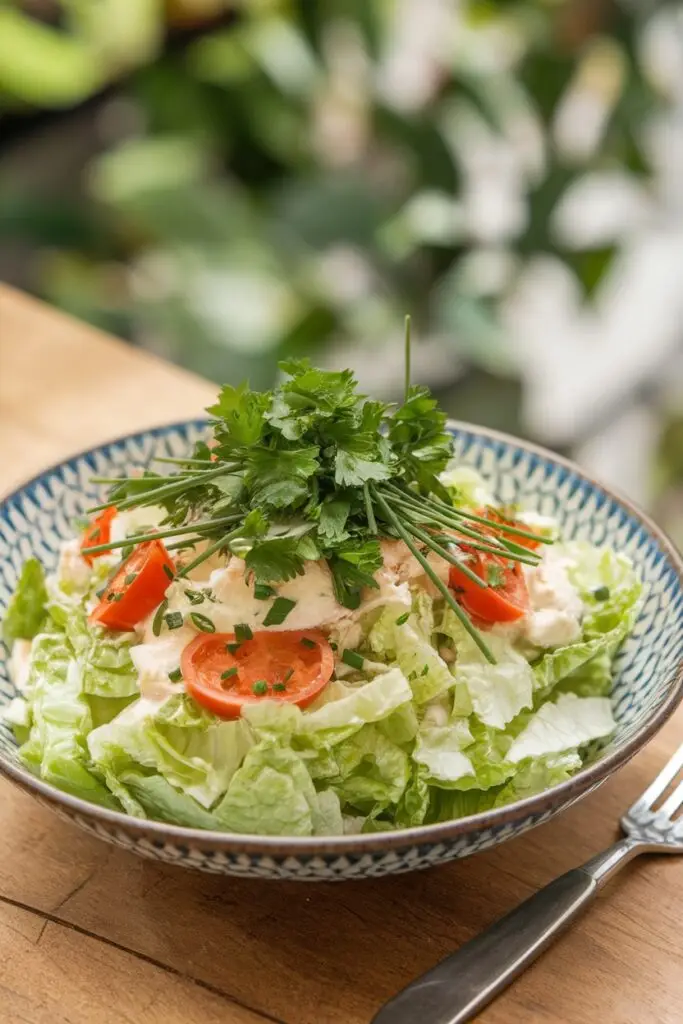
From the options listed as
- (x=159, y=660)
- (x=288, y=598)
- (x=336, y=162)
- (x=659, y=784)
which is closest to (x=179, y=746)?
(x=159, y=660)

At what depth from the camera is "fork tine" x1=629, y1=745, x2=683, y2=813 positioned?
1.71 meters

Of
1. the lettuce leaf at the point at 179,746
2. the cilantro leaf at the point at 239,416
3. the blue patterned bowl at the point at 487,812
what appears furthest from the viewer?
the cilantro leaf at the point at 239,416

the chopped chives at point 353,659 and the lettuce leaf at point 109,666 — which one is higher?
the chopped chives at point 353,659

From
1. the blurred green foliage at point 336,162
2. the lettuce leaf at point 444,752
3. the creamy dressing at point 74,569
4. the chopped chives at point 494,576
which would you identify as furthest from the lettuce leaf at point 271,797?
the blurred green foliage at point 336,162

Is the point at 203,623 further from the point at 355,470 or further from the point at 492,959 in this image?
the point at 492,959

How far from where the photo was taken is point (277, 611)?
156 cm

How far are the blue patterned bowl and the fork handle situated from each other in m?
0.13

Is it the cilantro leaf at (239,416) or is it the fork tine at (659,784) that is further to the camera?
the fork tine at (659,784)

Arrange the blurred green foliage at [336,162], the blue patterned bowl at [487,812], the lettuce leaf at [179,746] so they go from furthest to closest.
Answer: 1. the blurred green foliage at [336,162]
2. the lettuce leaf at [179,746]
3. the blue patterned bowl at [487,812]

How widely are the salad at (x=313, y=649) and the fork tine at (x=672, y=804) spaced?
5.6 inches

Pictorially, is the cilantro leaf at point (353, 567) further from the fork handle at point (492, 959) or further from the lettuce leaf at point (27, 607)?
the lettuce leaf at point (27, 607)

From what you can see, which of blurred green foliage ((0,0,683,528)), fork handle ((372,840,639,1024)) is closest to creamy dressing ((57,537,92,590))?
fork handle ((372,840,639,1024))

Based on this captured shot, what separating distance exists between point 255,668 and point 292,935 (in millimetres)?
344

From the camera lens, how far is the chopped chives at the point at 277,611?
1.56 metres
